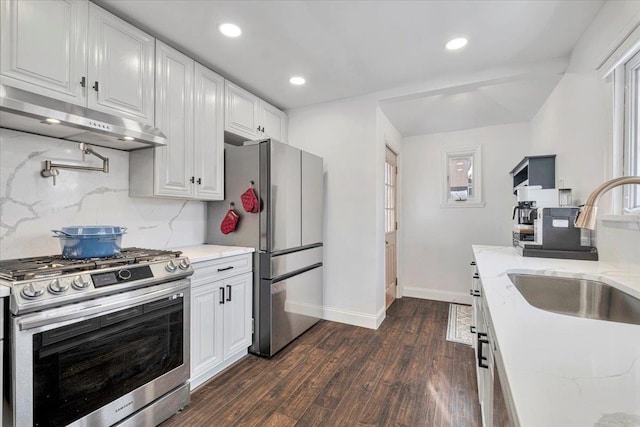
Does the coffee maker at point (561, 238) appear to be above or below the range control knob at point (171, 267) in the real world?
above

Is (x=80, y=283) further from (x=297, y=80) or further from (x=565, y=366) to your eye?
(x=297, y=80)

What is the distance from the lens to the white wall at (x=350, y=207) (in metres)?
3.13

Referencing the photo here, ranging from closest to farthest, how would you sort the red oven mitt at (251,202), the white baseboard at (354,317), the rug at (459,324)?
the red oven mitt at (251,202) < the rug at (459,324) < the white baseboard at (354,317)

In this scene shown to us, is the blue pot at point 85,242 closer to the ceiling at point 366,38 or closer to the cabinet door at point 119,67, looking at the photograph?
the cabinet door at point 119,67

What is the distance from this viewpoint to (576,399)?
0.49 metres

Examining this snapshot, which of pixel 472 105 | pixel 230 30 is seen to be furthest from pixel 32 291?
pixel 472 105

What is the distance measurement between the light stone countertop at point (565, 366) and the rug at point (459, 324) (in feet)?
6.87

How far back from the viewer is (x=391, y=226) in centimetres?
405

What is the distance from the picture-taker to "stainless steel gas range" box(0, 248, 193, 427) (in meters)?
1.20

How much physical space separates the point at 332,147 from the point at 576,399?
3072 mm

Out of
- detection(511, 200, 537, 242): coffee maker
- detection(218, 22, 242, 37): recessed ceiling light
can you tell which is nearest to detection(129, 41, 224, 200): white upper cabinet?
detection(218, 22, 242, 37): recessed ceiling light

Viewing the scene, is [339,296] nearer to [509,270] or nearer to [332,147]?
[332,147]

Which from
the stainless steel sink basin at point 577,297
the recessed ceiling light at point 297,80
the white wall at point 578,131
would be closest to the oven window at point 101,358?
the stainless steel sink basin at point 577,297

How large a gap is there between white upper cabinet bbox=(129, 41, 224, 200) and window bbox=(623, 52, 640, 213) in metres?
2.79
